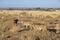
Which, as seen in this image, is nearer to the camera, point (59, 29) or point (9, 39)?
point (9, 39)

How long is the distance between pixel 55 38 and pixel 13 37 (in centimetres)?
208

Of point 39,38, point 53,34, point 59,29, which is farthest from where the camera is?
point 59,29

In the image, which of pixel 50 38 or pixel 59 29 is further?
pixel 59 29

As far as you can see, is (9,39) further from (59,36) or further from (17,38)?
(59,36)

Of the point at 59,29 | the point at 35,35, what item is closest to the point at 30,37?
the point at 35,35

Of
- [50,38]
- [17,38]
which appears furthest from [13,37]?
[50,38]

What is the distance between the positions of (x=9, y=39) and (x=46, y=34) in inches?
74.3

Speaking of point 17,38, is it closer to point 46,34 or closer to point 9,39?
point 9,39

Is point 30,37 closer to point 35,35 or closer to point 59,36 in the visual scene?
point 35,35

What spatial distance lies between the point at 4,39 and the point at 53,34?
2566 mm

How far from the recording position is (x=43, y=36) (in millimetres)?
10305

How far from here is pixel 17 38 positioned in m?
10.4

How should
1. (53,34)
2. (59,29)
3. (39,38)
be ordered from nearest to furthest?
(39,38) → (53,34) → (59,29)

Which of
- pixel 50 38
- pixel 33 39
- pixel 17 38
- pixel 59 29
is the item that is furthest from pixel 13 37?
pixel 59 29
